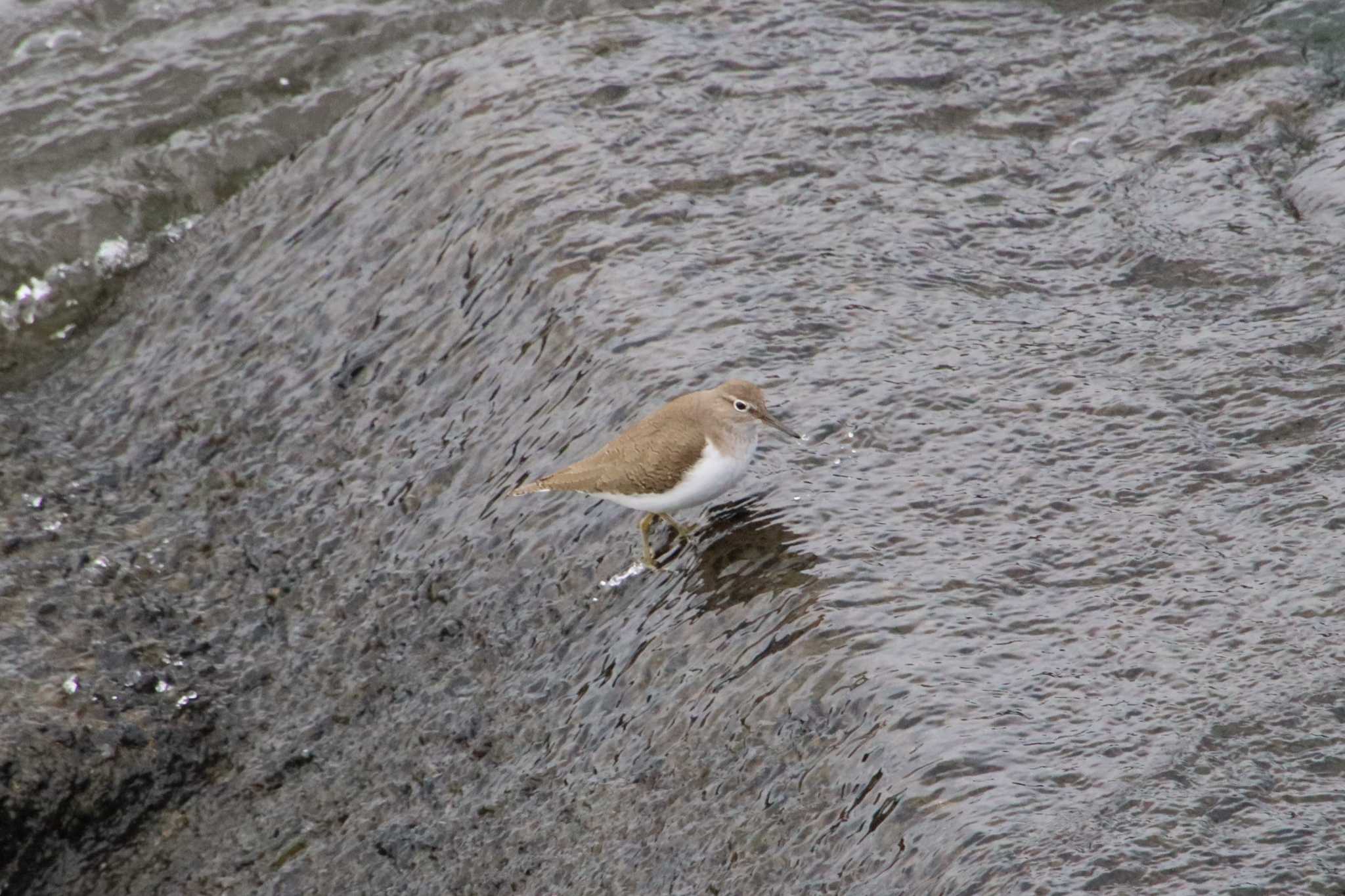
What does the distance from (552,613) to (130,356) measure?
424 cm

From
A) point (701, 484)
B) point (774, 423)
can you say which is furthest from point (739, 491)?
point (701, 484)

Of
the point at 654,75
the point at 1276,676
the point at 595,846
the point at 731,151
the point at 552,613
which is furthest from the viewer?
the point at 654,75

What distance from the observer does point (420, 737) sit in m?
5.99

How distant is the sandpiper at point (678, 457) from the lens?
5.39 metres

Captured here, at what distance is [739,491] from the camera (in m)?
6.00

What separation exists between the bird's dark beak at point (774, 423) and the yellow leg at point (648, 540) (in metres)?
0.62

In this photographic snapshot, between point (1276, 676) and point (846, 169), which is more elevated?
point (846, 169)

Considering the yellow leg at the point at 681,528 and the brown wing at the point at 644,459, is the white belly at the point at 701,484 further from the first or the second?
the yellow leg at the point at 681,528

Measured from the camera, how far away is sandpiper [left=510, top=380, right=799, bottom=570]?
539 cm

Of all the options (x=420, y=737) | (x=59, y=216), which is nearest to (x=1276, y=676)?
(x=420, y=737)

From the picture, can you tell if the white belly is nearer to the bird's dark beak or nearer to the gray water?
the bird's dark beak

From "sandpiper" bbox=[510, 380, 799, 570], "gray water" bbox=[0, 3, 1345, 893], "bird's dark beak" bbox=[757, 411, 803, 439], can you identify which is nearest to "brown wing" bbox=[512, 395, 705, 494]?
"sandpiper" bbox=[510, 380, 799, 570]

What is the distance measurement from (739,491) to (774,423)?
394mm

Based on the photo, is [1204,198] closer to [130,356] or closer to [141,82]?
[130,356]
